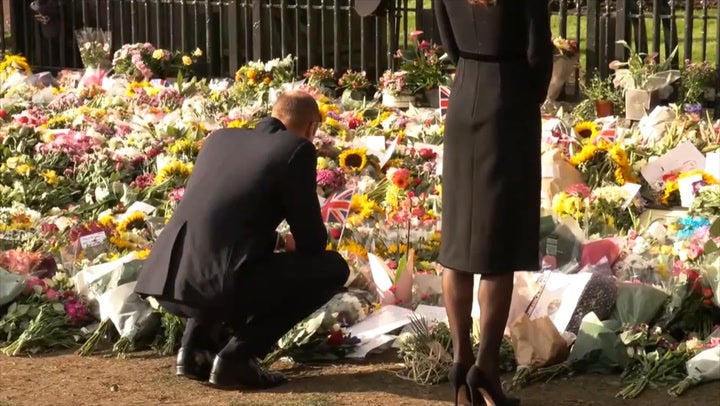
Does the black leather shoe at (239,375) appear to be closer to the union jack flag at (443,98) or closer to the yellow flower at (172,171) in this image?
the yellow flower at (172,171)

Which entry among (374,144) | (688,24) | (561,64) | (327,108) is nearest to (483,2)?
(374,144)

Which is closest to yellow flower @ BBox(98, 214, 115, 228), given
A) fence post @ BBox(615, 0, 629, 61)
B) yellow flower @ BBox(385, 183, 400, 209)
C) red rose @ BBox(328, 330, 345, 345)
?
yellow flower @ BBox(385, 183, 400, 209)

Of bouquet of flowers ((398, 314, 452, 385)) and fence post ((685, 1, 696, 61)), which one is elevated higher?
fence post ((685, 1, 696, 61))

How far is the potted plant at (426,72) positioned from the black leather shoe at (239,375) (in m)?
5.59

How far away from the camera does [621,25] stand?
432 inches

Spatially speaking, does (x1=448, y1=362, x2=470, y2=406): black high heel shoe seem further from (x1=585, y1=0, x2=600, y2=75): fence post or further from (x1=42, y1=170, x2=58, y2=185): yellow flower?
(x1=585, y1=0, x2=600, y2=75): fence post

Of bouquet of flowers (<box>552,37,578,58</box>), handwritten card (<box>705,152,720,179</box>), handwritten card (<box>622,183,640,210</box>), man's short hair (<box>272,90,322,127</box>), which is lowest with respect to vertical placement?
handwritten card (<box>622,183,640,210</box>)

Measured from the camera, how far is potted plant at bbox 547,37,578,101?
10.9 metres

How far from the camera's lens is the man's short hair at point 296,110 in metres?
5.93

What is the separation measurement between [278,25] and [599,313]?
755cm

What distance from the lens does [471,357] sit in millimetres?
5594

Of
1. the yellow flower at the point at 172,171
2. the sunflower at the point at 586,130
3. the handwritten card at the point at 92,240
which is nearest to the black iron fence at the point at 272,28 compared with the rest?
the sunflower at the point at 586,130

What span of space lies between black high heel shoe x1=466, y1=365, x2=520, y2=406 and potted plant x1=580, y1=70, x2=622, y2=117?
5.37 m

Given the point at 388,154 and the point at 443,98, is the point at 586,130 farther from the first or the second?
the point at 443,98
